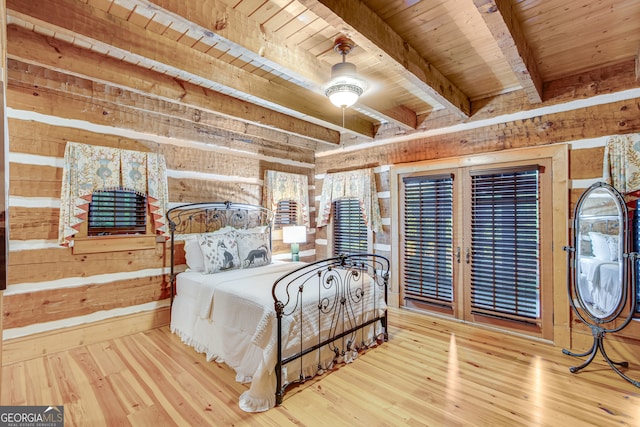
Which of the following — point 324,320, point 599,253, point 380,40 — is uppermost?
point 380,40

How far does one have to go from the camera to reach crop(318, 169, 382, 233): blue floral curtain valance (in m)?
4.84

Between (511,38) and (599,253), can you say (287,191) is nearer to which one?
(511,38)

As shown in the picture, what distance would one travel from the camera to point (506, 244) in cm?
366

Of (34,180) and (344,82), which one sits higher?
(344,82)

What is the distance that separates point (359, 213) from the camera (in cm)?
515

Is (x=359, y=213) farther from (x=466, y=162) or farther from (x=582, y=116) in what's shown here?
(x=582, y=116)

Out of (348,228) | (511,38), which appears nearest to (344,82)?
(511,38)

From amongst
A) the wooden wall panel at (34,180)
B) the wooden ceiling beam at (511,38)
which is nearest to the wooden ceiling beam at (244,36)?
the wooden ceiling beam at (511,38)

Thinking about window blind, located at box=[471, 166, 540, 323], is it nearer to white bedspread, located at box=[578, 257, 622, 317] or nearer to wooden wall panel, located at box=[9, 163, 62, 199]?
white bedspread, located at box=[578, 257, 622, 317]

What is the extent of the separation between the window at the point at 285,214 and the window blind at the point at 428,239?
6.46 feet

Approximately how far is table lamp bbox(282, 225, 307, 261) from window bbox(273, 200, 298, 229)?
0.40 metres

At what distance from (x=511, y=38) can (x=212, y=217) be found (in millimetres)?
3880

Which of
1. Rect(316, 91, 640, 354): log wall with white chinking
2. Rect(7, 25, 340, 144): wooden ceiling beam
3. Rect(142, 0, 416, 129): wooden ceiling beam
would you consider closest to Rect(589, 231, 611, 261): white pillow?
Rect(316, 91, 640, 354): log wall with white chinking

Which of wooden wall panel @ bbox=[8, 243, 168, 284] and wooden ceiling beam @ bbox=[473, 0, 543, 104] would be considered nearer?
wooden ceiling beam @ bbox=[473, 0, 543, 104]
